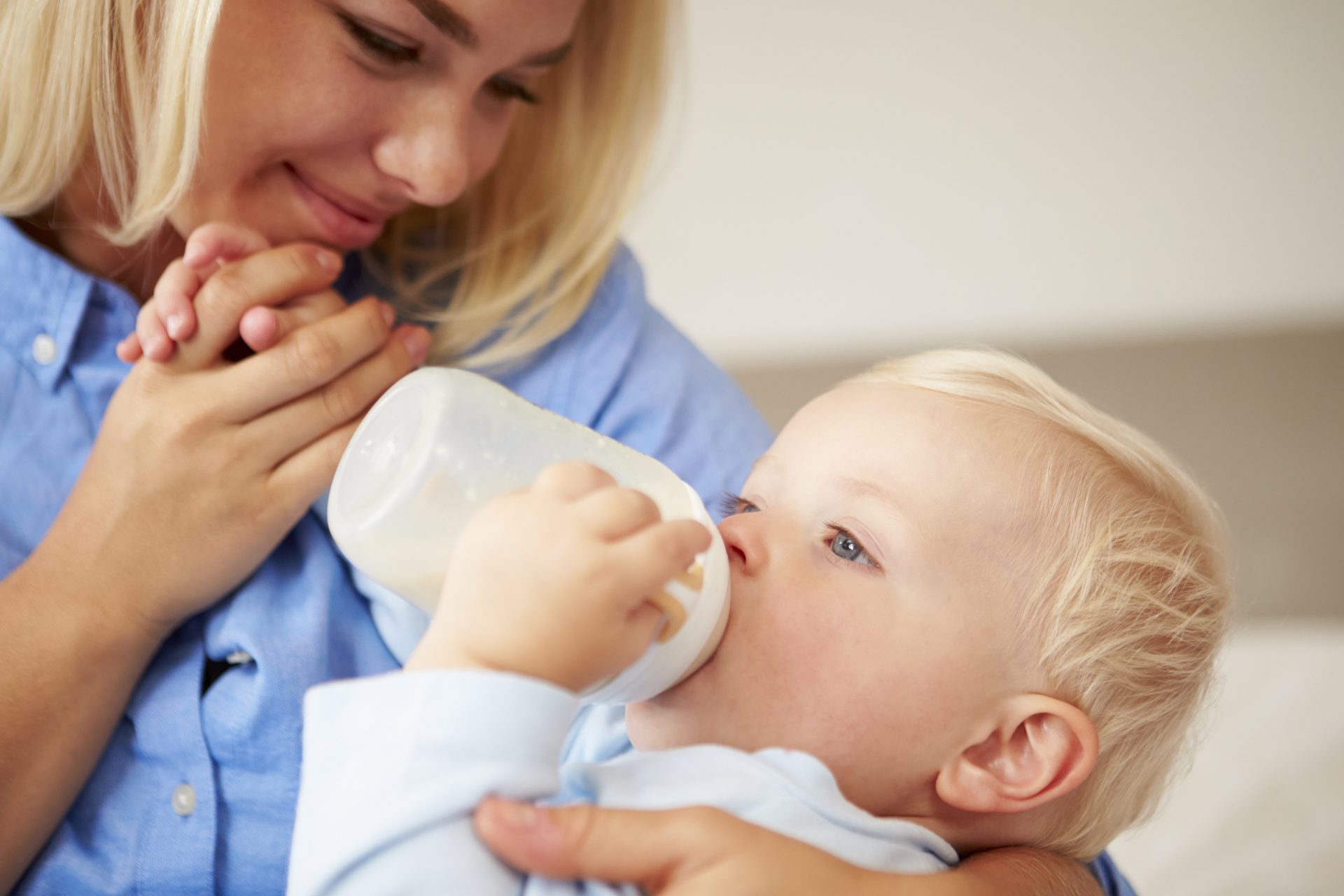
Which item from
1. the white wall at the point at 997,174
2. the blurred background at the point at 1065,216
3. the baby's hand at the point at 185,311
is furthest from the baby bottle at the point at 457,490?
the white wall at the point at 997,174

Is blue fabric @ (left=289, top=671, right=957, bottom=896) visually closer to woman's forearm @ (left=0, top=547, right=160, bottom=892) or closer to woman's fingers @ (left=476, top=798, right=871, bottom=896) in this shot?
woman's fingers @ (left=476, top=798, right=871, bottom=896)

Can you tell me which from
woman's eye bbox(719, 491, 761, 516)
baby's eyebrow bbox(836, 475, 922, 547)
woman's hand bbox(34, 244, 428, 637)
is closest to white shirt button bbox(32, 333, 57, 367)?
woman's hand bbox(34, 244, 428, 637)

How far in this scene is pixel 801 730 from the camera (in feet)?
3.17

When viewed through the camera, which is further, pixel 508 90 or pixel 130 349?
pixel 508 90

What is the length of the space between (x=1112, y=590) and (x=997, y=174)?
6.36 feet

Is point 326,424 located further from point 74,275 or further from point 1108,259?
point 1108,259

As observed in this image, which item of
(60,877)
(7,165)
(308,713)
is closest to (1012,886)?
(308,713)

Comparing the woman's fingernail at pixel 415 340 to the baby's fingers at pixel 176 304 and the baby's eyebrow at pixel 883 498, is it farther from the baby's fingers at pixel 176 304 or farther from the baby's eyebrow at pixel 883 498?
the baby's eyebrow at pixel 883 498

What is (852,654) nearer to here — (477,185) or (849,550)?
(849,550)

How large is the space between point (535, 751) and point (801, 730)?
0.27 meters

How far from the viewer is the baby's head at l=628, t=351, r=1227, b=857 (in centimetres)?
97

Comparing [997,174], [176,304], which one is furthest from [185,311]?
[997,174]

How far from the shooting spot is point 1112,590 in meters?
1.02

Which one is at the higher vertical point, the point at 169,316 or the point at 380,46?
the point at 380,46
